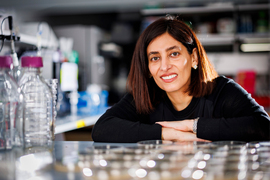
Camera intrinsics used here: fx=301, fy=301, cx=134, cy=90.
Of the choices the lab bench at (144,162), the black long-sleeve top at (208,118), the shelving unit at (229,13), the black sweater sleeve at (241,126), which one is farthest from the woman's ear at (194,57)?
the shelving unit at (229,13)

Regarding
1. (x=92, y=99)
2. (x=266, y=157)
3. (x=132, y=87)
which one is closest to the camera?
(x=266, y=157)

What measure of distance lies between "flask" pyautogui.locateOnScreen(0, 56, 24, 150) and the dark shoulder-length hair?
66cm

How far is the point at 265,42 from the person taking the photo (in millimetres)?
4160

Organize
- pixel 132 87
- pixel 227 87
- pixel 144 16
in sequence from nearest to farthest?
pixel 227 87 → pixel 132 87 → pixel 144 16

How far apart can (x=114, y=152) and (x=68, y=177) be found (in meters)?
0.22

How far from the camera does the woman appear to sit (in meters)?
1.23

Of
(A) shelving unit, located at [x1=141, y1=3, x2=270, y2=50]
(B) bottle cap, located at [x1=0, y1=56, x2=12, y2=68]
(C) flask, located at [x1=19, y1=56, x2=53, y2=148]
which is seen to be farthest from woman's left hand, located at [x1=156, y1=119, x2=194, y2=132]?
(A) shelving unit, located at [x1=141, y1=3, x2=270, y2=50]

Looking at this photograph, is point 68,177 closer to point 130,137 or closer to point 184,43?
point 130,137

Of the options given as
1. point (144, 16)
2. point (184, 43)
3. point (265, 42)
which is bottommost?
point (184, 43)

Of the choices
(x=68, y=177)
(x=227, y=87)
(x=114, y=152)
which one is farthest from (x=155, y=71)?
(x=68, y=177)

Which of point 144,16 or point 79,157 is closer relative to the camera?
point 79,157

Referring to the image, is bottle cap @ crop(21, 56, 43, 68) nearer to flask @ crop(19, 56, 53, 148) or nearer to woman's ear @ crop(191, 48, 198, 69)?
flask @ crop(19, 56, 53, 148)

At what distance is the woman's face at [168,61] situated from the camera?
1450 millimetres

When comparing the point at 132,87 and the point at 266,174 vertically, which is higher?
the point at 132,87
